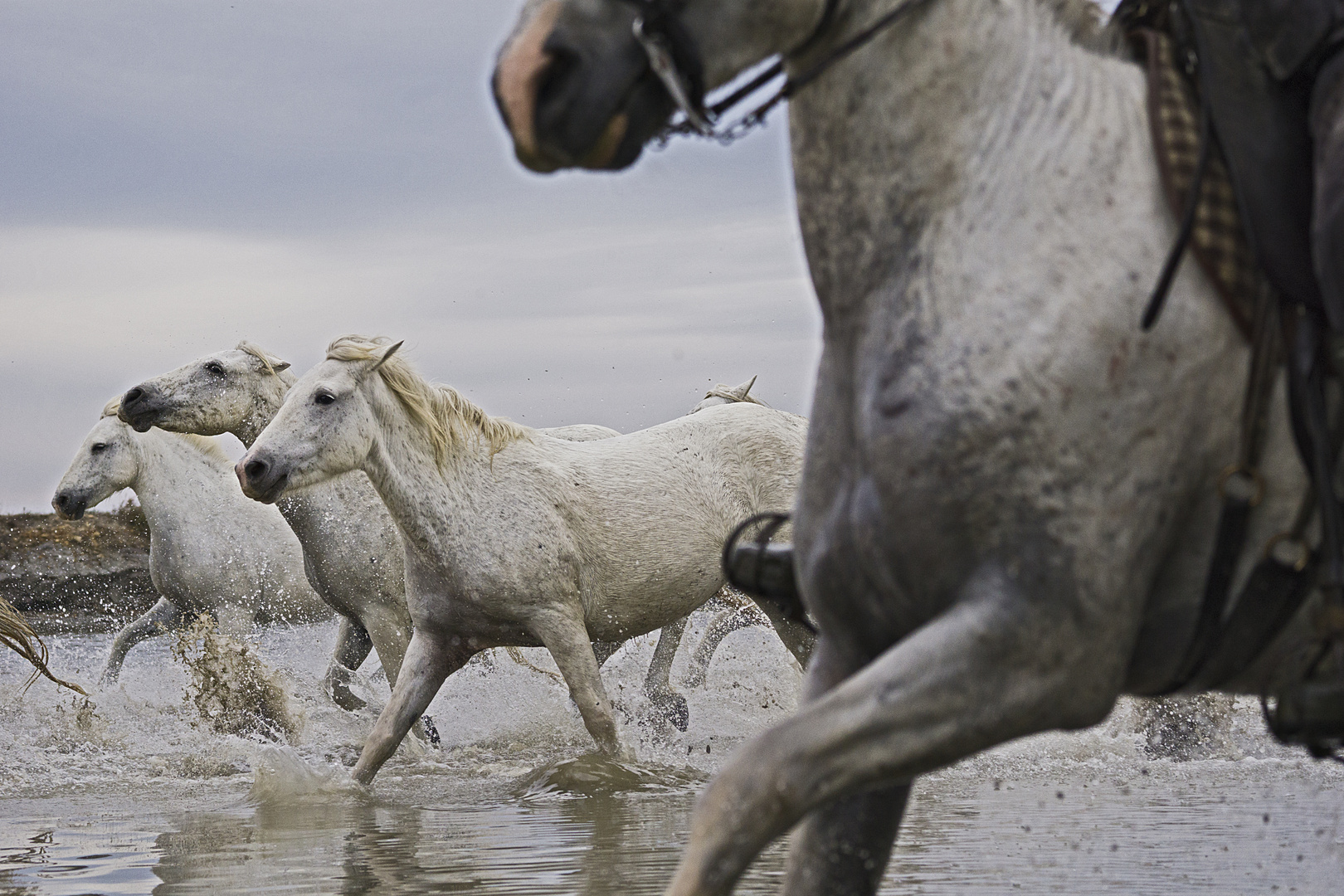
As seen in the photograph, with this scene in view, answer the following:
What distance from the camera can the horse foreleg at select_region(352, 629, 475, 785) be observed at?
22.6 feet

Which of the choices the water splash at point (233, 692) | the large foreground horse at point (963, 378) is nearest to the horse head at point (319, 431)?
the water splash at point (233, 692)

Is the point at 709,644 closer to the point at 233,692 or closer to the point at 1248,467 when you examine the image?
the point at 233,692

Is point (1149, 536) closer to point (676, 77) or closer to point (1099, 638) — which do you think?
point (1099, 638)

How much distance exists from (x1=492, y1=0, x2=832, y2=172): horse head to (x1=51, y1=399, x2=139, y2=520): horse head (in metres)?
10.1

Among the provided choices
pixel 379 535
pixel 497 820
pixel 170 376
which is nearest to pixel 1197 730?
pixel 497 820

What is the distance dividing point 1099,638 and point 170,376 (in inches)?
328

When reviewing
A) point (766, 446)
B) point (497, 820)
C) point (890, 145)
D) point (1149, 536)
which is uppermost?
point (890, 145)

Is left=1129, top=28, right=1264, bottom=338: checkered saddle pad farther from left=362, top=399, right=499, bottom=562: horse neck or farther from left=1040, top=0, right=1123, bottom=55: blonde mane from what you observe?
left=362, top=399, right=499, bottom=562: horse neck

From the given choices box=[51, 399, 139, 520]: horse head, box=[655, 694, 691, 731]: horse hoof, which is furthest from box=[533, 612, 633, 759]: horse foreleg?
box=[51, 399, 139, 520]: horse head

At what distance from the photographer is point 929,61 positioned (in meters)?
2.28

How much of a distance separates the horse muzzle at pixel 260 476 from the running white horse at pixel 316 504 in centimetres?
220

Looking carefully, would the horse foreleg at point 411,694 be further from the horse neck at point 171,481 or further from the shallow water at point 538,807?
the horse neck at point 171,481

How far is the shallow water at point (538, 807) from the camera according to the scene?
4.68 meters

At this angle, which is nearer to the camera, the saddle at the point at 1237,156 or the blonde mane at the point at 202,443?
the saddle at the point at 1237,156
